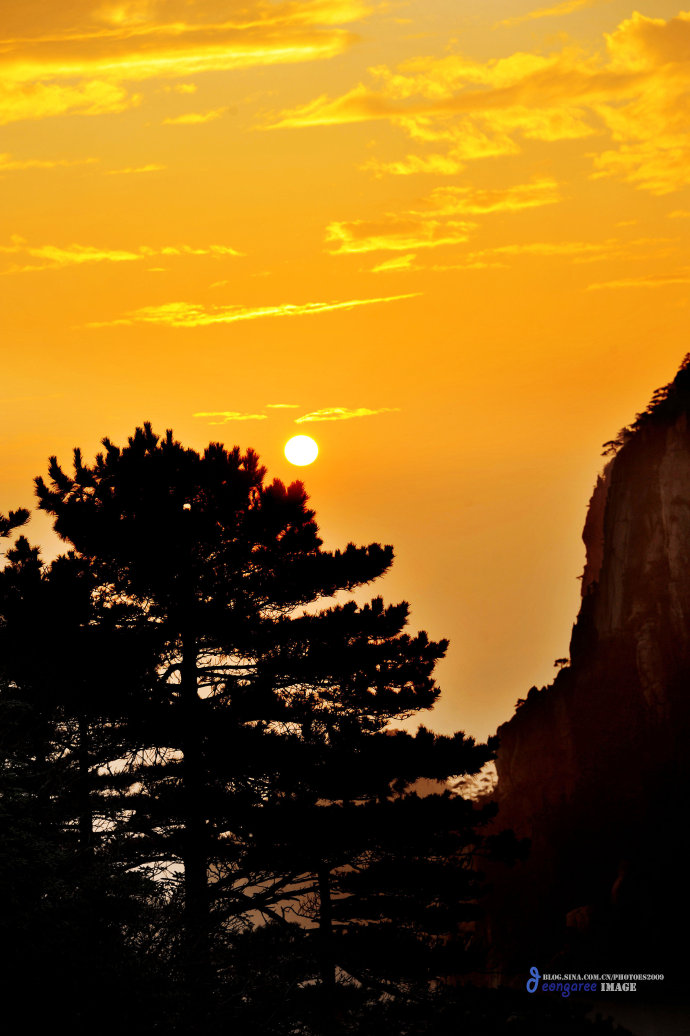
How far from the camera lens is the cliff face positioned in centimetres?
5297

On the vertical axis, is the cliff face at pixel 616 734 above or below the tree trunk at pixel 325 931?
above


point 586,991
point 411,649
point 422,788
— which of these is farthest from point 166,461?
point 422,788

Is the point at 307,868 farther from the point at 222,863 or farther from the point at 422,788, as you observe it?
the point at 422,788

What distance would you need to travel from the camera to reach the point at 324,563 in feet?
72.3

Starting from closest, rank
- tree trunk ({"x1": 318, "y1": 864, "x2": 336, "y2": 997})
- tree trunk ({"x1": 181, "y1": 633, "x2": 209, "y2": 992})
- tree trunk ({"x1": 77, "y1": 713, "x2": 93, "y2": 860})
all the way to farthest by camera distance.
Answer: tree trunk ({"x1": 181, "y1": 633, "x2": 209, "y2": 992})
tree trunk ({"x1": 77, "y1": 713, "x2": 93, "y2": 860})
tree trunk ({"x1": 318, "y1": 864, "x2": 336, "y2": 997})

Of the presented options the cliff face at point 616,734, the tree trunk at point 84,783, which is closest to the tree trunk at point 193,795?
the tree trunk at point 84,783

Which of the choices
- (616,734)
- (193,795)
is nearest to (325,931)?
(193,795)

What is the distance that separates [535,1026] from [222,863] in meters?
7.62

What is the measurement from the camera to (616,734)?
58.2 m

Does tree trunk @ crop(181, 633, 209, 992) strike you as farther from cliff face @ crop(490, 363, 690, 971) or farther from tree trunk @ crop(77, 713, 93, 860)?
cliff face @ crop(490, 363, 690, 971)

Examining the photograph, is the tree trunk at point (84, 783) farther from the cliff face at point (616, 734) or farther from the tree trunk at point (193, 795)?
the cliff face at point (616, 734)

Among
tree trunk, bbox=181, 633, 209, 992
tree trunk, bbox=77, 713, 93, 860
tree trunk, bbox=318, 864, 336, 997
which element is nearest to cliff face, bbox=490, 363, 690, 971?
tree trunk, bbox=318, 864, 336, 997

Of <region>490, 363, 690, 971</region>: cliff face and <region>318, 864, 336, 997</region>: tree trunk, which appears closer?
<region>318, 864, 336, 997</region>: tree trunk

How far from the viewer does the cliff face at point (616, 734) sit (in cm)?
5297
